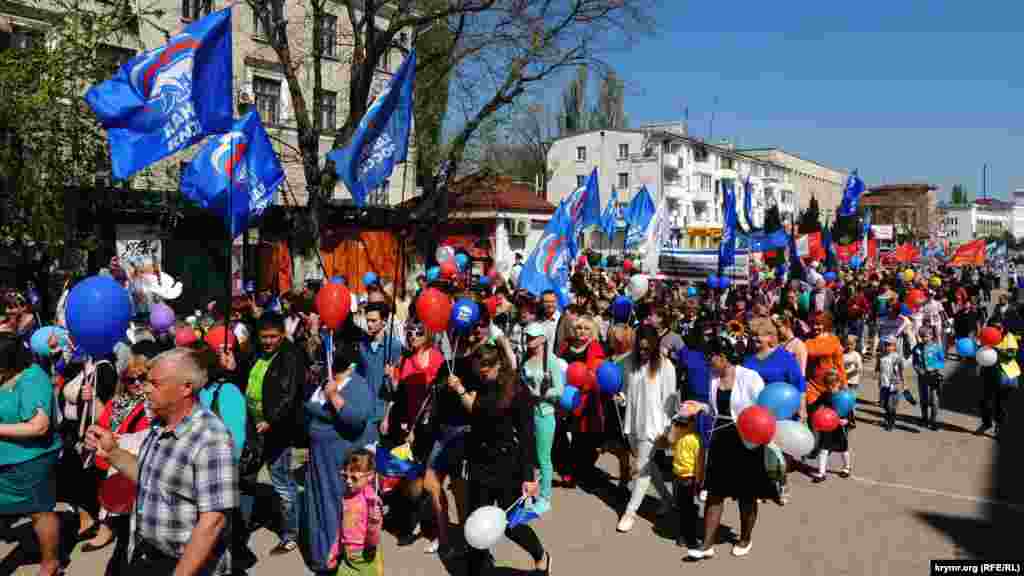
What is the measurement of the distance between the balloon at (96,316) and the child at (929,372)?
9.26 m

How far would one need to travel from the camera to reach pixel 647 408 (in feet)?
19.5

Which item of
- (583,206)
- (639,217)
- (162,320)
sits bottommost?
(162,320)

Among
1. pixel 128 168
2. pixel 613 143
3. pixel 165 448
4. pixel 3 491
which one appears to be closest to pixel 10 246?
pixel 128 168

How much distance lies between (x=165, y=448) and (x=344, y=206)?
65.4 ft

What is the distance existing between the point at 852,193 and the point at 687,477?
15518 mm

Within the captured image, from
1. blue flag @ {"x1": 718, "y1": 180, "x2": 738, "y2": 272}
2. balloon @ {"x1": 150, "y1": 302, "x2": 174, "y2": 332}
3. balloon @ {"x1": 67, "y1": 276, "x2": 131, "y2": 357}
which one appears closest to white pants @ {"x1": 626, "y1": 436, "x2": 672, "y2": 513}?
balloon @ {"x1": 67, "y1": 276, "x2": 131, "y2": 357}

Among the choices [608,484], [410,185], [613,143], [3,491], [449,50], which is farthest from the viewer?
[613,143]

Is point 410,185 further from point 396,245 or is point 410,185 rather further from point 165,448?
point 165,448

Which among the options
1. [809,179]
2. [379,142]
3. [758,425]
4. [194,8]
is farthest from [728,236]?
[809,179]

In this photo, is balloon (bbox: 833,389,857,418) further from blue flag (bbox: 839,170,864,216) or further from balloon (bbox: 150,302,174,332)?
blue flag (bbox: 839,170,864,216)

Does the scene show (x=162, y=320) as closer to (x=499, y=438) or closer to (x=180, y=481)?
(x=499, y=438)

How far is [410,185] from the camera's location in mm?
30766

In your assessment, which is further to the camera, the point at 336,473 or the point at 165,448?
the point at 336,473

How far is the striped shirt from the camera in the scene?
285 cm
